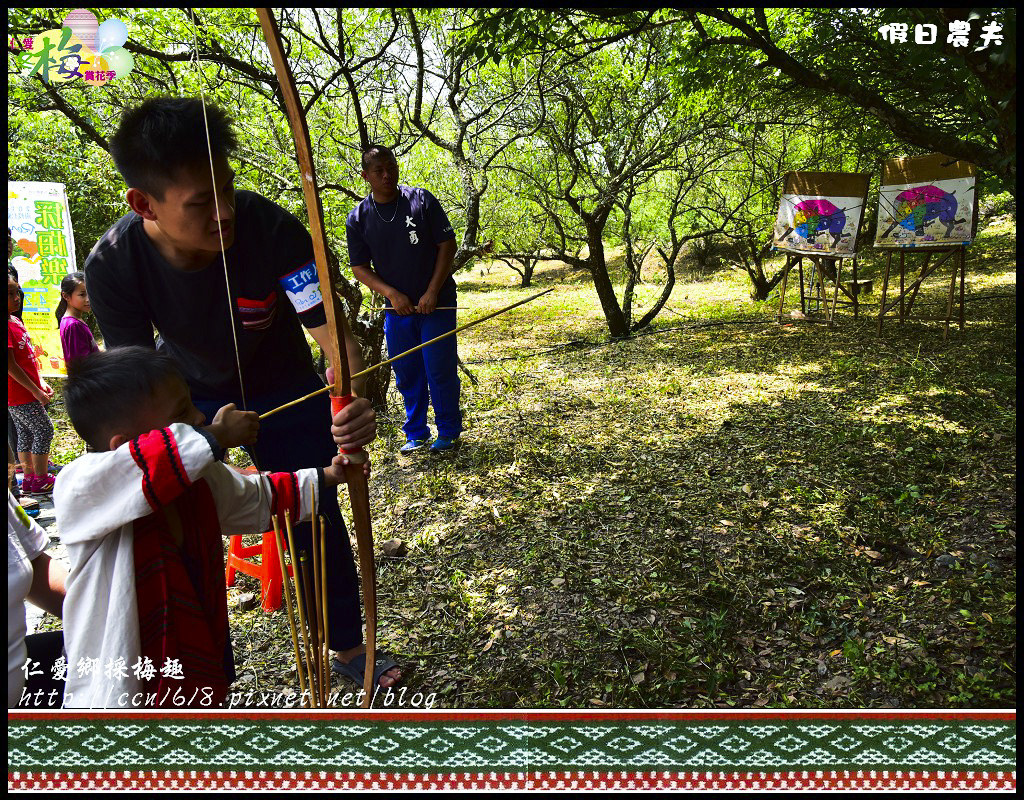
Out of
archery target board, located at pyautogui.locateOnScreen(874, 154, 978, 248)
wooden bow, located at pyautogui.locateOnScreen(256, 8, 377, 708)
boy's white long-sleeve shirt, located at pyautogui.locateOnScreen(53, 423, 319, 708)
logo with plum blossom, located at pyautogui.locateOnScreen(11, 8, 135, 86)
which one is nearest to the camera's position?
boy's white long-sleeve shirt, located at pyautogui.locateOnScreen(53, 423, 319, 708)

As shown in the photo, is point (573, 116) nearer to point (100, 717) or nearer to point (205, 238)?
point (205, 238)

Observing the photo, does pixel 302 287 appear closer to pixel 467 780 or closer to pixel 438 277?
pixel 467 780

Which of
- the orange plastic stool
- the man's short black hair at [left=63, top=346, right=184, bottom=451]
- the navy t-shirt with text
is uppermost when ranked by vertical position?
the navy t-shirt with text

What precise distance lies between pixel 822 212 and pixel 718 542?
5.04m

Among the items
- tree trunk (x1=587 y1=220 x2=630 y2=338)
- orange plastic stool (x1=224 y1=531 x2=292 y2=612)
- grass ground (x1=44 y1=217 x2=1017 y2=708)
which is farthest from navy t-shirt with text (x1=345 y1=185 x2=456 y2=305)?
tree trunk (x1=587 y1=220 x2=630 y2=338)

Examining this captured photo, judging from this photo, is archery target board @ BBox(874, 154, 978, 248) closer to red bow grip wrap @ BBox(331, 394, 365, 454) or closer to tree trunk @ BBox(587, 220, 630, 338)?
tree trunk @ BBox(587, 220, 630, 338)

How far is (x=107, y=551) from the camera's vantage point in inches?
51.8

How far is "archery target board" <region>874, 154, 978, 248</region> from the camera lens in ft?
18.1

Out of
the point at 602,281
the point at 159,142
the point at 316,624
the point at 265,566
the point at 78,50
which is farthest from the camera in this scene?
the point at 602,281

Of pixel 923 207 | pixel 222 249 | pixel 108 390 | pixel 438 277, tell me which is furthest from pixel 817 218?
pixel 108 390

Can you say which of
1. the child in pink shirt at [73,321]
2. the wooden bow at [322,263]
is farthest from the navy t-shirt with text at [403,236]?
the wooden bow at [322,263]

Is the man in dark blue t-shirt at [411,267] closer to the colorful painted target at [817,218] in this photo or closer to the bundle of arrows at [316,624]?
the bundle of arrows at [316,624]

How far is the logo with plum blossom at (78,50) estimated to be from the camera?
3.45m

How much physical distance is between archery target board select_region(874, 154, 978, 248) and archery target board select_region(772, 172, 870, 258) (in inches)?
17.8
